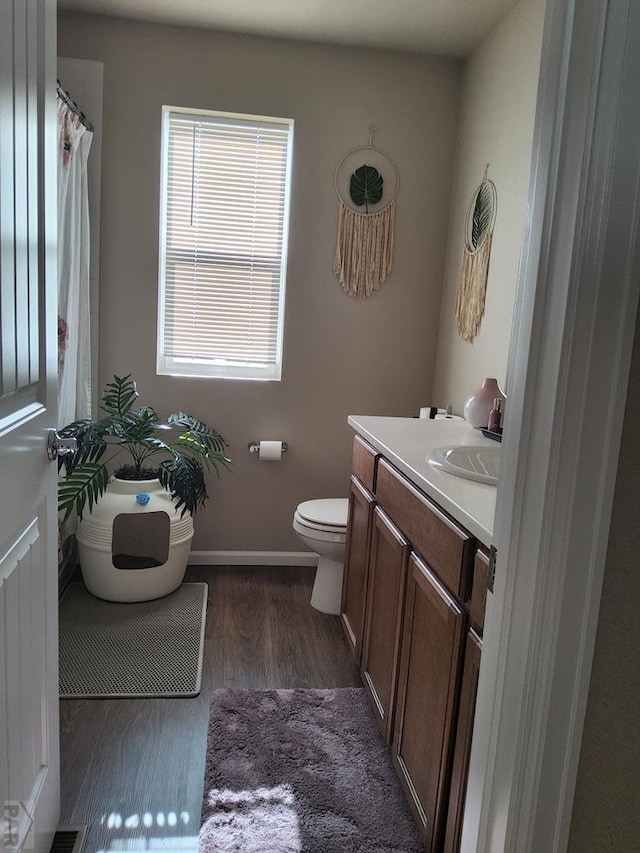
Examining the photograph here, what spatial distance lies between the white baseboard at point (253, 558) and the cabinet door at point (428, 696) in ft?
5.46

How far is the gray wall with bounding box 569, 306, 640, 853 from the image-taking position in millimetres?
750

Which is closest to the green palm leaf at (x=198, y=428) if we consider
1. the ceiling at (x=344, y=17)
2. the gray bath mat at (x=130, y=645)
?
the gray bath mat at (x=130, y=645)

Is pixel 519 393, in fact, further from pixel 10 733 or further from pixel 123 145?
pixel 123 145

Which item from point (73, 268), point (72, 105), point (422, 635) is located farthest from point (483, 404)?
point (72, 105)

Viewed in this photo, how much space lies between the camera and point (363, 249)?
3.10m

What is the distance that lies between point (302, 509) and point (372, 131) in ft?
6.05

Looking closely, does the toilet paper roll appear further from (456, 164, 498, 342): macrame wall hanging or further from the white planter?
(456, 164, 498, 342): macrame wall hanging

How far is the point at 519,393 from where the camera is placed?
2.66 ft

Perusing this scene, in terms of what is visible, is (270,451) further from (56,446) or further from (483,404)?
(56,446)

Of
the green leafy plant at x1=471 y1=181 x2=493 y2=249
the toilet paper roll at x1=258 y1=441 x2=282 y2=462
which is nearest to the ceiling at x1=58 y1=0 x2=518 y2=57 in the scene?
the green leafy plant at x1=471 y1=181 x2=493 y2=249

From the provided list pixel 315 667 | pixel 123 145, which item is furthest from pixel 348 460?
pixel 123 145

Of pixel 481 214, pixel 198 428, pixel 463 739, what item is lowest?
pixel 463 739

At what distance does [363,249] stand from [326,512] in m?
1.33

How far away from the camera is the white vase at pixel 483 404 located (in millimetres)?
2303
